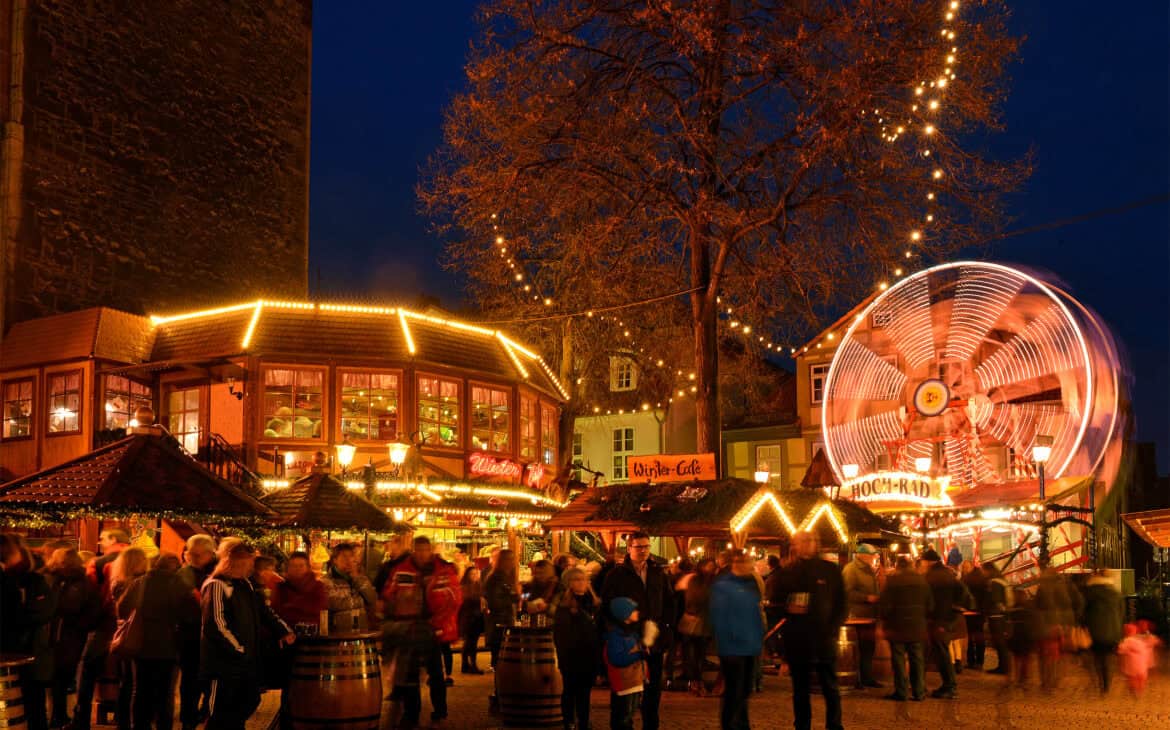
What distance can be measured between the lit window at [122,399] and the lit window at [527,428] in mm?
7601

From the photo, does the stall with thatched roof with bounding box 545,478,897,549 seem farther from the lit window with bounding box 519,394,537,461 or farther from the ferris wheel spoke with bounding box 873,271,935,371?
the ferris wheel spoke with bounding box 873,271,935,371

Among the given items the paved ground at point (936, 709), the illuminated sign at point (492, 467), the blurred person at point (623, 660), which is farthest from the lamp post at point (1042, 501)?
the blurred person at point (623, 660)

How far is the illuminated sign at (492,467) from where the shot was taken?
80.9 ft

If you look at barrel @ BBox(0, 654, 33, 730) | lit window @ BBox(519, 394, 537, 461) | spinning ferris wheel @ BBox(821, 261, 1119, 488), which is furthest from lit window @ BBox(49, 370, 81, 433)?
barrel @ BBox(0, 654, 33, 730)

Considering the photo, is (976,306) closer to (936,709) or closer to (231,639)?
(936,709)

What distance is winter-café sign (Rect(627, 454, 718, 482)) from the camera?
18.6m

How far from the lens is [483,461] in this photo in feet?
81.2

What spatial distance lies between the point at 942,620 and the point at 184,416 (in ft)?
53.2

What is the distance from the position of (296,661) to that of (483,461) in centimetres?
1546

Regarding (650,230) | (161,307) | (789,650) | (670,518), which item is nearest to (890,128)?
(650,230)

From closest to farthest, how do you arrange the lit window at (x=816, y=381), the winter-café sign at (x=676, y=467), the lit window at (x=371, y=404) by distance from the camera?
the winter-café sign at (x=676, y=467), the lit window at (x=371, y=404), the lit window at (x=816, y=381)

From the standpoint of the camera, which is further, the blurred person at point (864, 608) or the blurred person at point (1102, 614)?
the blurred person at point (864, 608)

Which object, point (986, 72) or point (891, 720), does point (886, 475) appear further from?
point (891, 720)

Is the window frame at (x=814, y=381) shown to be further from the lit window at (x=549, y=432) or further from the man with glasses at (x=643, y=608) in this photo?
the man with glasses at (x=643, y=608)
